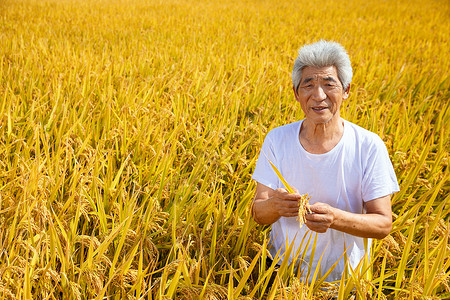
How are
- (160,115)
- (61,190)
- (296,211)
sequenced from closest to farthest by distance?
(296,211)
(61,190)
(160,115)

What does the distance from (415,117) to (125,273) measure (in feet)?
8.65

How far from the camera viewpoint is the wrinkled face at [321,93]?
1412 millimetres

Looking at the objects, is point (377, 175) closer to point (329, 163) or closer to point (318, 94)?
point (329, 163)

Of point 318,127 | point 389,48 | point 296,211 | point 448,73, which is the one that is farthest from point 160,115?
point 389,48

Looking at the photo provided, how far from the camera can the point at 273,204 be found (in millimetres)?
1318

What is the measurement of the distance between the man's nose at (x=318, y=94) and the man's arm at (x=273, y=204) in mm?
375

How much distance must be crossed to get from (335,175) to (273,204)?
0.30 metres

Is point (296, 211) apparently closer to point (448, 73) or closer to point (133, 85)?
point (133, 85)

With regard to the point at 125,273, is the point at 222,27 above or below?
above

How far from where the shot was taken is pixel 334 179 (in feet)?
4.79

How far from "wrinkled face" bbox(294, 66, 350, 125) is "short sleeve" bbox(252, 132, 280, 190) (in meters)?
0.21

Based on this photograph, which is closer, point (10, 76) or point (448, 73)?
point (10, 76)

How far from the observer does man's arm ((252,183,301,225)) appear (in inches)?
48.9

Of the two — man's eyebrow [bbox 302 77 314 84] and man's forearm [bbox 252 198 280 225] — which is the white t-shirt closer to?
man's forearm [bbox 252 198 280 225]
